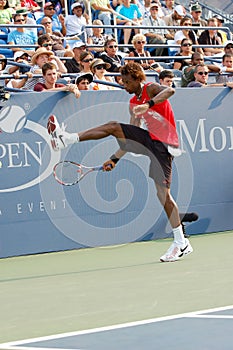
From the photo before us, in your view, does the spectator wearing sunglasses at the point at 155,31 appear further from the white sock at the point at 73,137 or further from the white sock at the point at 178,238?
the white sock at the point at 178,238

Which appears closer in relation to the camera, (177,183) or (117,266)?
(117,266)

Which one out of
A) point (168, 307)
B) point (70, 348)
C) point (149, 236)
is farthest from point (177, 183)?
point (70, 348)

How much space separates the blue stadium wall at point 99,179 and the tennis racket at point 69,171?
0.08 m

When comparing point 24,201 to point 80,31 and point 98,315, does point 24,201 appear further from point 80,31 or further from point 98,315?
point 80,31

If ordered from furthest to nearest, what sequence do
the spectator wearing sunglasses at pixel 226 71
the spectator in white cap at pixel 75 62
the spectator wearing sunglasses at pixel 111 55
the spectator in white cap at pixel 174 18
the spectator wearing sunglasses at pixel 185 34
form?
1. the spectator in white cap at pixel 174 18
2. the spectator wearing sunglasses at pixel 185 34
3. the spectator wearing sunglasses at pixel 111 55
4. the spectator in white cap at pixel 75 62
5. the spectator wearing sunglasses at pixel 226 71

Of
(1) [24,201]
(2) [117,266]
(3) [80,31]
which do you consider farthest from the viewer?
(3) [80,31]

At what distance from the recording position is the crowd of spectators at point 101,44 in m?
12.9

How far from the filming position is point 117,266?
32.2ft

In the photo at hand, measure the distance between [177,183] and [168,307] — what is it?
5425 millimetres

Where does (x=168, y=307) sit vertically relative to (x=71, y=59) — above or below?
below

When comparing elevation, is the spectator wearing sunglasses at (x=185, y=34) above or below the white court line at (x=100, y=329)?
above

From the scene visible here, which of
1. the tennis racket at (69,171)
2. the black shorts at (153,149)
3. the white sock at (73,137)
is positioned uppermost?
the white sock at (73,137)

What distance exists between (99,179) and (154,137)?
1.95 m

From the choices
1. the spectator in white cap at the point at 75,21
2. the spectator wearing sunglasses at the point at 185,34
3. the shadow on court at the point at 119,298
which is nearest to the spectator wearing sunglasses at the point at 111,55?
the spectator in white cap at the point at 75,21
